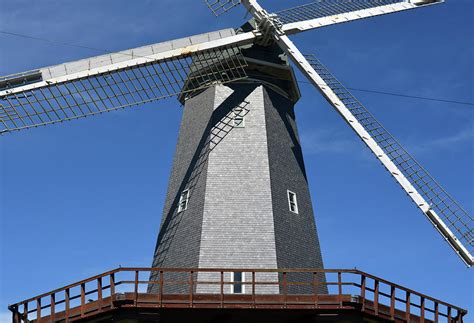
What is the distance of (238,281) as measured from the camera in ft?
71.1

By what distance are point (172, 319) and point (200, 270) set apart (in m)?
1.33

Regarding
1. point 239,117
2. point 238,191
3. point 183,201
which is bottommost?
point 238,191

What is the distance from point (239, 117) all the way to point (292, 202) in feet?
9.43

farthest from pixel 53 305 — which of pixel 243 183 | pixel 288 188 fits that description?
pixel 288 188

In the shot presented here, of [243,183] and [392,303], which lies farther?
[243,183]

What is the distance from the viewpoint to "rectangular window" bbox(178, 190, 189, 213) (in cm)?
2417

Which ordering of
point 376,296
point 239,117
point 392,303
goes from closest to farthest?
point 376,296, point 392,303, point 239,117

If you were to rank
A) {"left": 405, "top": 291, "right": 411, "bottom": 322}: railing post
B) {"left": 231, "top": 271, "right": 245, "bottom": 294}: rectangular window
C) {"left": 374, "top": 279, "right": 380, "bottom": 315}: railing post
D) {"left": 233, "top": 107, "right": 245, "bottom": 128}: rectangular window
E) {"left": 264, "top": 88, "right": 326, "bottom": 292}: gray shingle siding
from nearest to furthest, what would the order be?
{"left": 374, "top": 279, "right": 380, "bottom": 315}: railing post < {"left": 405, "top": 291, "right": 411, "bottom": 322}: railing post < {"left": 231, "top": 271, "right": 245, "bottom": 294}: rectangular window < {"left": 264, "top": 88, "right": 326, "bottom": 292}: gray shingle siding < {"left": 233, "top": 107, "right": 245, "bottom": 128}: rectangular window

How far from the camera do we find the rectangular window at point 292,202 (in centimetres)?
2411

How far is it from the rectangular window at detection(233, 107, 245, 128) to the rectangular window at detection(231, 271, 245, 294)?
16.0 feet

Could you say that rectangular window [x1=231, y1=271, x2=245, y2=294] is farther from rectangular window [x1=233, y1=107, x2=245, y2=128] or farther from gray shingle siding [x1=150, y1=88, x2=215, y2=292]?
rectangular window [x1=233, y1=107, x2=245, y2=128]

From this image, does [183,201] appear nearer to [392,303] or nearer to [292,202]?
[292,202]

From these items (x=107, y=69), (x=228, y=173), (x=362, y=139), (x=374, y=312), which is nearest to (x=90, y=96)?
(x=107, y=69)

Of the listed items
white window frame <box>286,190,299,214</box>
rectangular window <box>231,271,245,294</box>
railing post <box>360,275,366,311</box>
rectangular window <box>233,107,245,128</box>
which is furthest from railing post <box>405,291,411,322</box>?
rectangular window <box>233,107,245,128</box>
